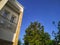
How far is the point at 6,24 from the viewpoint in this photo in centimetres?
1232

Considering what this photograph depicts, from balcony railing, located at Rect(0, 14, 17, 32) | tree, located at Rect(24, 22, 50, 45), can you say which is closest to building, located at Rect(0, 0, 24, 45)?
balcony railing, located at Rect(0, 14, 17, 32)

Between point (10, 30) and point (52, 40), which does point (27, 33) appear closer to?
point (52, 40)

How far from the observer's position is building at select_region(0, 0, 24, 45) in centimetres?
1167

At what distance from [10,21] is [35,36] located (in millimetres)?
19015

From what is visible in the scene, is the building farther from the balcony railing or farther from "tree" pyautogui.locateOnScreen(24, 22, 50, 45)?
"tree" pyautogui.locateOnScreen(24, 22, 50, 45)

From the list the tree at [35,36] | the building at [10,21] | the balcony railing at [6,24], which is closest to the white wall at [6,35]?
the building at [10,21]

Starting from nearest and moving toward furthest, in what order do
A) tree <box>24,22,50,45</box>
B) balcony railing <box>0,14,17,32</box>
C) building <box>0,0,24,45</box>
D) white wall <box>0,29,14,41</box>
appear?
white wall <box>0,29,14,41</box>
building <box>0,0,24,45</box>
balcony railing <box>0,14,17,32</box>
tree <box>24,22,50,45</box>

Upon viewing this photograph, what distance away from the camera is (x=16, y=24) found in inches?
539

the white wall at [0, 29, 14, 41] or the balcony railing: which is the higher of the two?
the balcony railing

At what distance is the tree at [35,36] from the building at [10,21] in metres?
17.2

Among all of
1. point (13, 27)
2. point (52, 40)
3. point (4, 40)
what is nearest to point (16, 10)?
point (13, 27)

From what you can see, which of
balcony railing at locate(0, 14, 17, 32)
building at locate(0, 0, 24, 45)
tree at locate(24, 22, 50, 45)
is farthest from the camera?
tree at locate(24, 22, 50, 45)

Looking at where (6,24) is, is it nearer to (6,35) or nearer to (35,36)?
(6,35)

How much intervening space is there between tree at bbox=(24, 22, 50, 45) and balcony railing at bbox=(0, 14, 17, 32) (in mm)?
17866
